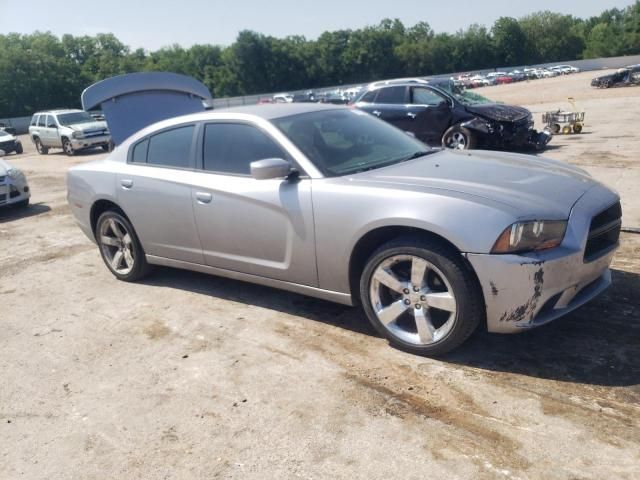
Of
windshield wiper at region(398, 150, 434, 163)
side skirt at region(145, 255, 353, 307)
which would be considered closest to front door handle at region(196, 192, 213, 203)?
side skirt at region(145, 255, 353, 307)

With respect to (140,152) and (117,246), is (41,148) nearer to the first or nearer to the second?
(117,246)

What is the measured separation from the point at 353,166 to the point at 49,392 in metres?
2.50

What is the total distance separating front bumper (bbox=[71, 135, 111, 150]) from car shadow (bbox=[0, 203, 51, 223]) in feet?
37.2

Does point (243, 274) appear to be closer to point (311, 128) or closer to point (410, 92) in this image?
point (311, 128)

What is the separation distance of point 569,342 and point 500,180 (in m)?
1.11

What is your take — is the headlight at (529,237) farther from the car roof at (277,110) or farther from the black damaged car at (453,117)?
the black damaged car at (453,117)

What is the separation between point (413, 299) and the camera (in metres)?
3.53

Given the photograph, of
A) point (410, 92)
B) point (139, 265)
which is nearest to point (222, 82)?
point (410, 92)

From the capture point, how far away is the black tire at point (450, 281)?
3283 millimetres

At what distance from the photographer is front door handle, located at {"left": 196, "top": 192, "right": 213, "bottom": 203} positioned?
4461 millimetres

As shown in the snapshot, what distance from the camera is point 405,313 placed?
12.2ft

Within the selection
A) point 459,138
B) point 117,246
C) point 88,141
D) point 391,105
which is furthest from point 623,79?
point 117,246

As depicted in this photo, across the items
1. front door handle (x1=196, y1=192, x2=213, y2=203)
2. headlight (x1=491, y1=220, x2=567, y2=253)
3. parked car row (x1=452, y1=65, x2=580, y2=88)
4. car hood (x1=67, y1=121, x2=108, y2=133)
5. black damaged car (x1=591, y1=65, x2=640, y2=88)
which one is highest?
front door handle (x1=196, y1=192, x2=213, y2=203)

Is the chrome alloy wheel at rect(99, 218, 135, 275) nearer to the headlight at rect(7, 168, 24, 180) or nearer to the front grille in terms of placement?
the front grille
